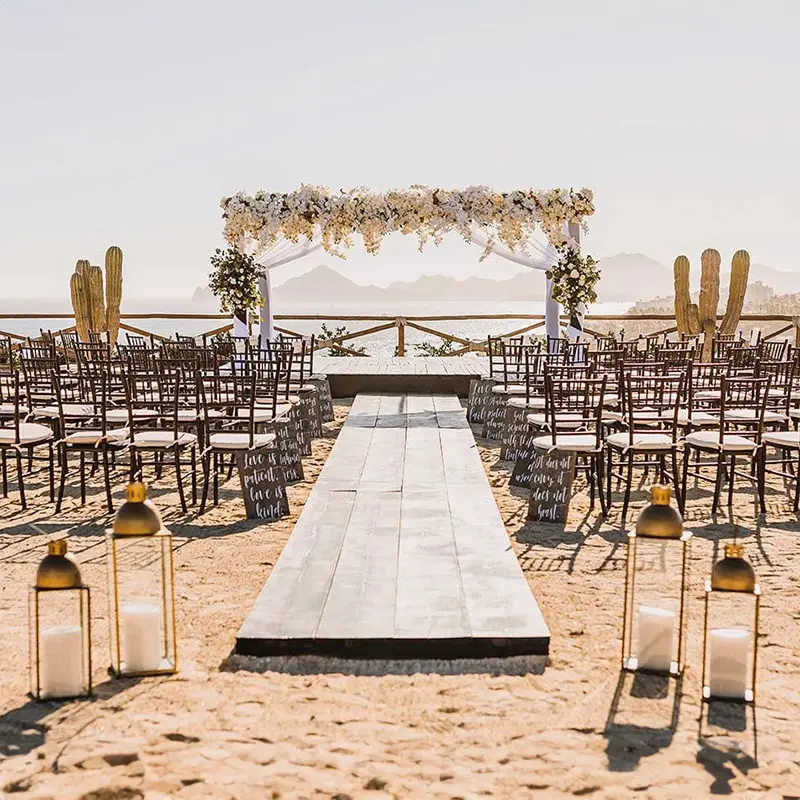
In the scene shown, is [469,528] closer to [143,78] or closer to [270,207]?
[270,207]

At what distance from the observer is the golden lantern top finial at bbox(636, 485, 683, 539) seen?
10.6ft

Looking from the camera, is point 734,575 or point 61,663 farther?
point 61,663

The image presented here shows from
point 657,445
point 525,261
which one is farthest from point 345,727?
point 525,261

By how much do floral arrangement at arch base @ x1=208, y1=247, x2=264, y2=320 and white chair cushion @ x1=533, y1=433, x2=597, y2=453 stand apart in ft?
21.4

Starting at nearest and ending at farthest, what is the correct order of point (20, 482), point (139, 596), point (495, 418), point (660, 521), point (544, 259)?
1. point (660, 521)
2. point (139, 596)
3. point (20, 482)
4. point (495, 418)
5. point (544, 259)

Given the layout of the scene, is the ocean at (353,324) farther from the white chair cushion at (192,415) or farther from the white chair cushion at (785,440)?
the white chair cushion at (785,440)

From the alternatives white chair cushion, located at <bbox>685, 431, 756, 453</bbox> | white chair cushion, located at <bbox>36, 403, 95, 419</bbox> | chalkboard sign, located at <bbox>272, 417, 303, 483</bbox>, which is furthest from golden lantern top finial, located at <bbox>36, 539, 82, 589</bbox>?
white chair cushion, located at <bbox>36, 403, 95, 419</bbox>

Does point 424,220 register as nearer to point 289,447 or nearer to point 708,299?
point 708,299

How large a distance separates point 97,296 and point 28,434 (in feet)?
28.7

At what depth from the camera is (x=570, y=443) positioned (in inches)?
229

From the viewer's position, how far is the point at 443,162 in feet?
116

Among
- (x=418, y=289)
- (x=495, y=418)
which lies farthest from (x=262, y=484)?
(x=418, y=289)

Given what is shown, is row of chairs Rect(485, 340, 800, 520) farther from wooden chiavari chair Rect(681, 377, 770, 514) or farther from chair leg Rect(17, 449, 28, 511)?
chair leg Rect(17, 449, 28, 511)

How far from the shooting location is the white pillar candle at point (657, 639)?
131 inches
